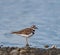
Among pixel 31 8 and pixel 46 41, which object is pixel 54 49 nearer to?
pixel 46 41

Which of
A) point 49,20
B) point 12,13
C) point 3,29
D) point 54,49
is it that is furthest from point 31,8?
point 54,49

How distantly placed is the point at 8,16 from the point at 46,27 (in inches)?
149

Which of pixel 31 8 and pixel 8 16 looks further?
pixel 31 8

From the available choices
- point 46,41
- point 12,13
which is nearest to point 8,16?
point 12,13

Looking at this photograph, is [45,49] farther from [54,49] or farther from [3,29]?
[3,29]

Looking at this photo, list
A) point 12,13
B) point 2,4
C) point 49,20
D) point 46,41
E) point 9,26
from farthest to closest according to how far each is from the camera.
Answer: point 2,4 < point 12,13 < point 49,20 < point 9,26 < point 46,41

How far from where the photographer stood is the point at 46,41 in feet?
75.3

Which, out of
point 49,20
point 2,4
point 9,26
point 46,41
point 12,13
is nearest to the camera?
point 46,41

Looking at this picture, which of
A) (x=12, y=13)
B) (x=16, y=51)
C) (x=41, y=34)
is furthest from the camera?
(x=12, y=13)

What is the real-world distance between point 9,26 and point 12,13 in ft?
13.8

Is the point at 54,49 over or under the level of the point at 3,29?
under

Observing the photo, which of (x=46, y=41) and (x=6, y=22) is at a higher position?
(x=6, y=22)

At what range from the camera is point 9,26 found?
1029 inches

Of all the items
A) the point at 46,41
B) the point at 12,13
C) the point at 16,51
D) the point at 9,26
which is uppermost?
the point at 12,13
